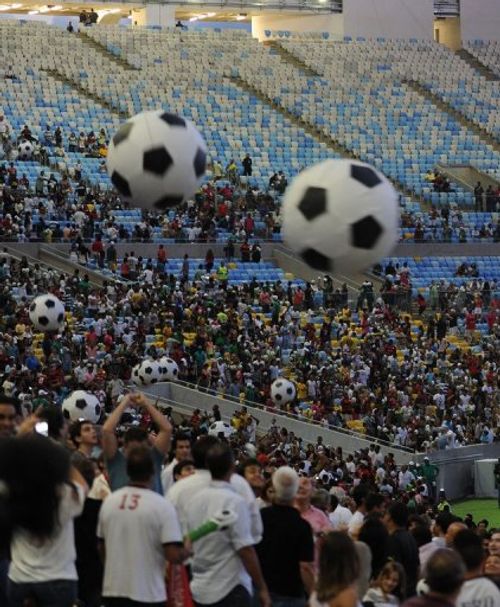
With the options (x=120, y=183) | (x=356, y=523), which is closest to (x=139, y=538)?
(x=356, y=523)

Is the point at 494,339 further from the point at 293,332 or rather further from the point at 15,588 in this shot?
the point at 15,588

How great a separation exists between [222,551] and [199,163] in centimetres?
376

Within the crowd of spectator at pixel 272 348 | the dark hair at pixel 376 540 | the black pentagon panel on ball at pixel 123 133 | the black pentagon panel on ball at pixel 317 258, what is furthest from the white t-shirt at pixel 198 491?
the crowd of spectator at pixel 272 348

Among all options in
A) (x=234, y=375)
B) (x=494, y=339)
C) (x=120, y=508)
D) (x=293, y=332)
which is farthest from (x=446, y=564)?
(x=494, y=339)

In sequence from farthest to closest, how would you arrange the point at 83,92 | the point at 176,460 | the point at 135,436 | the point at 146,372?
the point at 83,92 → the point at 146,372 → the point at 176,460 → the point at 135,436

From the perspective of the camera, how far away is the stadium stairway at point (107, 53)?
1940 inches

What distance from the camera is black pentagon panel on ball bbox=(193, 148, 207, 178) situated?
39.2ft

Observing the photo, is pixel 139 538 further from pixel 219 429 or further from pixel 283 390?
pixel 283 390

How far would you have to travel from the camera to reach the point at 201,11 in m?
54.7

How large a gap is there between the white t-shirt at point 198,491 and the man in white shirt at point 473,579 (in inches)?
39.6

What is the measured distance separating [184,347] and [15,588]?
22.6 metres

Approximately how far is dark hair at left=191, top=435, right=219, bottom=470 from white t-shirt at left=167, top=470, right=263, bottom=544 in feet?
0.44

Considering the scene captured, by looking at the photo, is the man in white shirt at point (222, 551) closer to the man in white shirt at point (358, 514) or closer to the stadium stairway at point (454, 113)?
the man in white shirt at point (358, 514)

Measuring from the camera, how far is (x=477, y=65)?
183 feet
